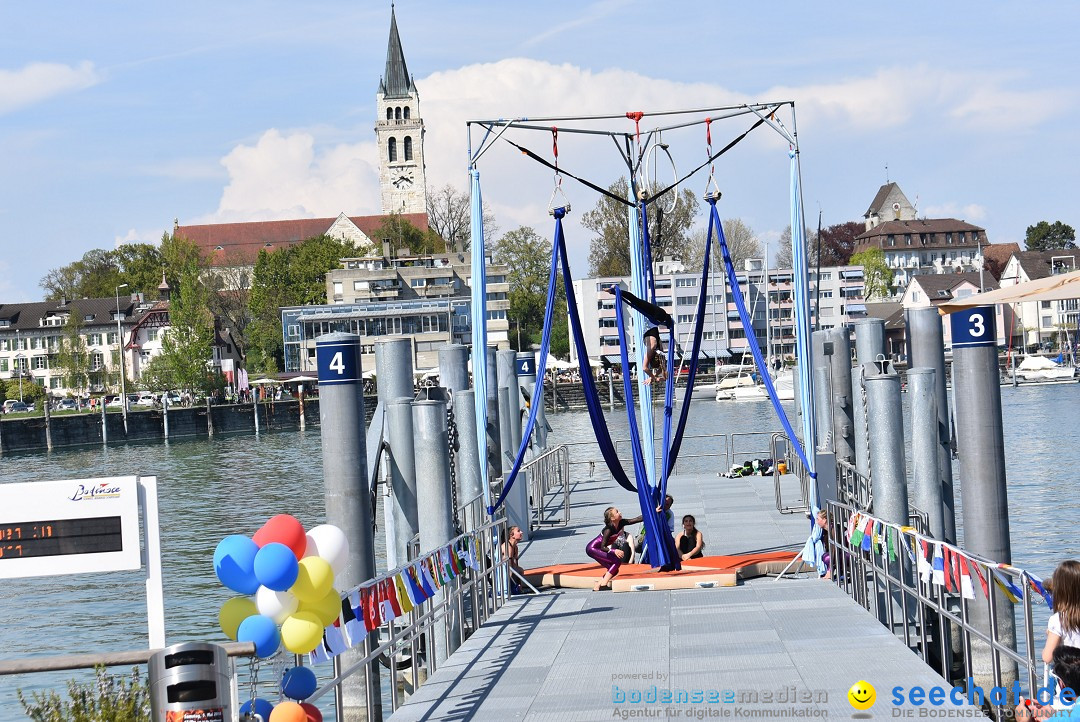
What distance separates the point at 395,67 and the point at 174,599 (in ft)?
549

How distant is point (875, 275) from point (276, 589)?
137 metres

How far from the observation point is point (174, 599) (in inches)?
1077

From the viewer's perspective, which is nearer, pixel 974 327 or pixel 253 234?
pixel 974 327

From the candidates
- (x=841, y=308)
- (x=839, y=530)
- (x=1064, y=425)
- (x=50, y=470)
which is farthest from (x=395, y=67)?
(x=839, y=530)

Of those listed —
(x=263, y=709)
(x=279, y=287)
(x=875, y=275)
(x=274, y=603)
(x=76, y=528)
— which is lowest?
(x=263, y=709)

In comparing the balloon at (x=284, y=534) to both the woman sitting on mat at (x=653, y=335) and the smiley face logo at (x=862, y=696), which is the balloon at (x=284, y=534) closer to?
the smiley face logo at (x=862, y=696)

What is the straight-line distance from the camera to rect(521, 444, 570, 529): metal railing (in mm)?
24672

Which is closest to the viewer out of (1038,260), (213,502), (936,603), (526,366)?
(936,603)

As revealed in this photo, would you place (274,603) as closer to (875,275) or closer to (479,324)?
(479,324)

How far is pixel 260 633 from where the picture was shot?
8484mm

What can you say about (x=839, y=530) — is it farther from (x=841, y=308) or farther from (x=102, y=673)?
(x=841, y=308)

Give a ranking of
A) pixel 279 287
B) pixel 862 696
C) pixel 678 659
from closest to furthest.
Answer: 1. pixel 862 696
2. pixel 678 659
3. pixel 279 287

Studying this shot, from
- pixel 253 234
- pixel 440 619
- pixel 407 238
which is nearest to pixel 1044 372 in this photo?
pixel 407 238

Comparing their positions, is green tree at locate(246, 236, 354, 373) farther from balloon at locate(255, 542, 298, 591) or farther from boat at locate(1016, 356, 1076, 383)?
balloon at locate(255, 542, 298, 591)
